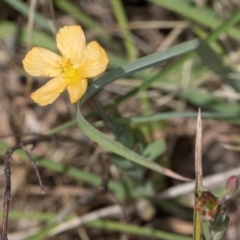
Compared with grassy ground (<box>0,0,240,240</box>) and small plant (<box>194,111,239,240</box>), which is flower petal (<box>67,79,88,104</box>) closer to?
small plant (<box>194,111,239,240</box>)

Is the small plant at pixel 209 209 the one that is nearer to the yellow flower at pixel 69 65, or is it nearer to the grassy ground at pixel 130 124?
the yellow flower at pixel 69 65

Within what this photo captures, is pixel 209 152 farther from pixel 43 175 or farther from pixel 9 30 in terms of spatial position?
pixel 9 30

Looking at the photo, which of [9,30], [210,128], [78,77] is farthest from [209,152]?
[78,77]

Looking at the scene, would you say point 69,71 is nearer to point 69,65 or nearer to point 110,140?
point 69,65

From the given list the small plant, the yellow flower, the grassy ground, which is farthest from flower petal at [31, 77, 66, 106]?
the grassy ground

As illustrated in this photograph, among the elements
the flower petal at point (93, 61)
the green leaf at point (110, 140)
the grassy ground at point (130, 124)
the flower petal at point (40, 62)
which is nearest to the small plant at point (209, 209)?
the green leaf at point (110, 140)

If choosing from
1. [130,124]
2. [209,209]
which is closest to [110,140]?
[209,209]

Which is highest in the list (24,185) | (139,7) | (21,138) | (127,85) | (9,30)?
(139,7)
